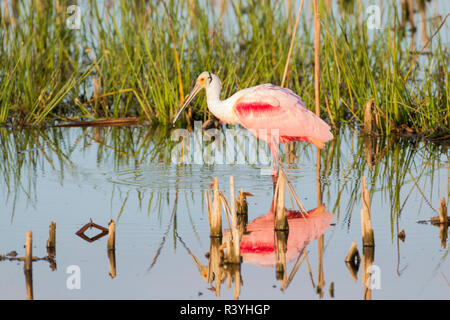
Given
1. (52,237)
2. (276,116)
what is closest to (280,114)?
(276,116)

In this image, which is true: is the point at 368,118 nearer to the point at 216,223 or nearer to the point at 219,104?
the point at 219,104

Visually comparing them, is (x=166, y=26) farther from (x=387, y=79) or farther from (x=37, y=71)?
(x=387, y=79)

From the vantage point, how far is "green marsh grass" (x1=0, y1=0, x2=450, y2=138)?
40.0ft

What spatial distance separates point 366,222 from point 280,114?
3307 millimetres

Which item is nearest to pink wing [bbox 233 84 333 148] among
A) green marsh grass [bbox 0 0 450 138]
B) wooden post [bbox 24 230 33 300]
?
green marsh grass [bbox 0 0 450 138]

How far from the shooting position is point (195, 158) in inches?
441

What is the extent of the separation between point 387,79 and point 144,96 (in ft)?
11.0

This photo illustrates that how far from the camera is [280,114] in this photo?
9.84 meters

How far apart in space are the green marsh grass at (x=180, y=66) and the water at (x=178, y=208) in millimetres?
440

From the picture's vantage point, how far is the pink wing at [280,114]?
9742 millimetres

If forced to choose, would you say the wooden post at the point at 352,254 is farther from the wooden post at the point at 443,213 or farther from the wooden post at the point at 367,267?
the wooden post at the point at 443,213

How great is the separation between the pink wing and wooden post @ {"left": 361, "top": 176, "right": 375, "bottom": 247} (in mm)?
2965

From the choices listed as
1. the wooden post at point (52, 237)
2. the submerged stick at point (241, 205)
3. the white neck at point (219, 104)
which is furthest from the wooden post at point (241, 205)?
the white neck at point (219, 104)

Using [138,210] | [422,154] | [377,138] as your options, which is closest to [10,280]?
[138,210]
